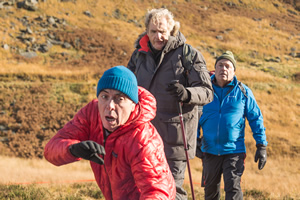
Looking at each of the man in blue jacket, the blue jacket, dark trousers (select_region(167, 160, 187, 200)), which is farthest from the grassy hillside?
dark trousers (select_region(167, 160, 187, 200))

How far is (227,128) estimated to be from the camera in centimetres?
520

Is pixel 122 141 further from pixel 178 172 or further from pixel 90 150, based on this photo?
pixel 178 172

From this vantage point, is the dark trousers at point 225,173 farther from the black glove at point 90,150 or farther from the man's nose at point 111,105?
the black glove at point 90,150

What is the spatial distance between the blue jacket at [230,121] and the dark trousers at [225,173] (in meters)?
0.10

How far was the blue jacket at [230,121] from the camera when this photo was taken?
5176mm

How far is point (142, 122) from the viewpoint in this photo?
247 cm

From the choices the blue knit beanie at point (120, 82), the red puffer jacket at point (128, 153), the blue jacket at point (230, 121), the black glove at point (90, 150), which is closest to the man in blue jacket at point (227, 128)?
the blue jacket at point (230, 121)

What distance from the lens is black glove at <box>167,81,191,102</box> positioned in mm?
3605

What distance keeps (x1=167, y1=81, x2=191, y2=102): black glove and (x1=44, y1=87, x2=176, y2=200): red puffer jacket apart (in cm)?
93

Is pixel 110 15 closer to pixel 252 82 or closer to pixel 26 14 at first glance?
pixel 26 14

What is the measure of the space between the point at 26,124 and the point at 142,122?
56.3ft

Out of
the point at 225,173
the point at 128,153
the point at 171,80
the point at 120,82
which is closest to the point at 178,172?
the point at 171,80

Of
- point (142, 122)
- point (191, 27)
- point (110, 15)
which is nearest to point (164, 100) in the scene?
point (142, 122)

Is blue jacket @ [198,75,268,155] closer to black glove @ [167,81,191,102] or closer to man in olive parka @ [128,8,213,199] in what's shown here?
man in olive parka @ [128,8,213,199]
